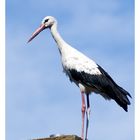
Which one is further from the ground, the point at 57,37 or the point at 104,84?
the point at 57,37

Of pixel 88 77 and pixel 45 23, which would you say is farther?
pixel 45 23

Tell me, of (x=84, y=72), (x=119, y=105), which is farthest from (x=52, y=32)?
(x=119, y=105)

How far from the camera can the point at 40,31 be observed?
11.0 metres

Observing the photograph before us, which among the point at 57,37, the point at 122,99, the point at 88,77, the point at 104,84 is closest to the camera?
the point at 122,99

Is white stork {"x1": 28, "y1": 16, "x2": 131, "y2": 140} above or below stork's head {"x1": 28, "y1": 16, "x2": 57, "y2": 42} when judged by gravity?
below
